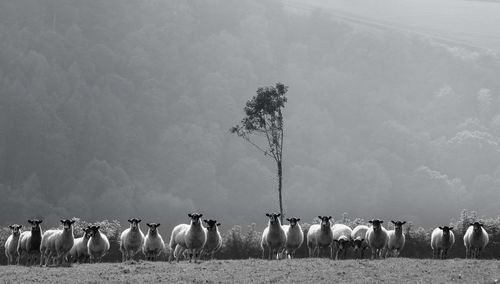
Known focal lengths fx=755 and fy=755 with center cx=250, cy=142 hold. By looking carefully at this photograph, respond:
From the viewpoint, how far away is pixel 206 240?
4269cm

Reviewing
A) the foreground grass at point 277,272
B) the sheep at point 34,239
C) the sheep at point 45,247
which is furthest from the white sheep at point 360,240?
the sheep at point 34,239

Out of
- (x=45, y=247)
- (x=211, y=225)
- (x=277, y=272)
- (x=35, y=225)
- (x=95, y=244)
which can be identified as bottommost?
(x=277, y=272)

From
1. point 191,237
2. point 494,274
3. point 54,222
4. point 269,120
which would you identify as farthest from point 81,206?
point 494,274

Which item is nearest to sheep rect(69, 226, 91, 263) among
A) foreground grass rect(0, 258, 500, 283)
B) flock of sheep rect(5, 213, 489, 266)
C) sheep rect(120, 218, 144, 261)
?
flock of sheep rect(5, 213, 489, 266)

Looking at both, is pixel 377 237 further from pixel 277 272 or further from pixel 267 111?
Answer: pixel 267 111

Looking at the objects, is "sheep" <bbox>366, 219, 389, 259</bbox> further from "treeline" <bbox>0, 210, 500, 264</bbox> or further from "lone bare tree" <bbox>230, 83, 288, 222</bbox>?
"lone bare tree" <bbox>230, 83, 288, 222</bbox>

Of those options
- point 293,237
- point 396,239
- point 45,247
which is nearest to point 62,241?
point 45,247

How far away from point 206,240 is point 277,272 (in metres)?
11.2

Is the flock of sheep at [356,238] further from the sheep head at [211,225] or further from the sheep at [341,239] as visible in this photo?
the sheep head at [211,225]

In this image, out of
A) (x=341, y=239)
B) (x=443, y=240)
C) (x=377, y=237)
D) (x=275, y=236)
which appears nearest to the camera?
(x=341, y=239)

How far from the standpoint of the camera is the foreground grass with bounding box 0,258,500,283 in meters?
30.0

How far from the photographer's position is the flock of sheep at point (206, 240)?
4200 centimetres

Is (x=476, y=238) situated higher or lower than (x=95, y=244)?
higher

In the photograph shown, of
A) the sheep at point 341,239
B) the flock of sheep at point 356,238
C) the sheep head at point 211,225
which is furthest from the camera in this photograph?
the flock of sheep at point 356,238
